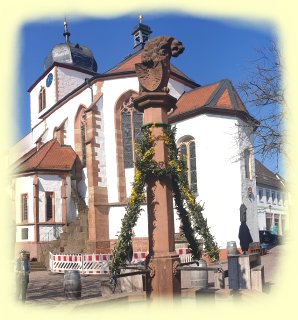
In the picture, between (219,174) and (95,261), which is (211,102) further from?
(95,261)

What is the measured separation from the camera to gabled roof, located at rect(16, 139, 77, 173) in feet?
90.9

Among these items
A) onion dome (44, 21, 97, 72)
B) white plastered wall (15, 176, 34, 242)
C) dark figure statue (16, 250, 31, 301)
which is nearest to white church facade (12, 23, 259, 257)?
white plastered wall (15, 176, 34, 242)

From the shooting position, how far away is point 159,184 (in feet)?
25.0

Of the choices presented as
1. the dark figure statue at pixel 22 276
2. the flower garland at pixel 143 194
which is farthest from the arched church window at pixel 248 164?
the flower garland at pixel 143 194

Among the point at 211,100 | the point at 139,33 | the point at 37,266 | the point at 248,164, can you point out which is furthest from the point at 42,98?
the point at 248,164

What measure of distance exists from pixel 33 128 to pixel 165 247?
34485 mm

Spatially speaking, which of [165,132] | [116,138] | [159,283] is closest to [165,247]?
[159,283]

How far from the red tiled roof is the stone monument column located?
15.1 metres

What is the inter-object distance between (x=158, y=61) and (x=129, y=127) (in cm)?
1827

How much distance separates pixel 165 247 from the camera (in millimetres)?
7391

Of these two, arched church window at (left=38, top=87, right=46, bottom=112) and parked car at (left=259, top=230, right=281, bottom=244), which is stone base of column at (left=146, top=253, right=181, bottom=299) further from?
arched church window at (left=38, top=87, right=46, bottom=112)

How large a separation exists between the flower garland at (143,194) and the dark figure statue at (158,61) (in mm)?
762

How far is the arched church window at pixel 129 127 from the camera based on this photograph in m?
25.8

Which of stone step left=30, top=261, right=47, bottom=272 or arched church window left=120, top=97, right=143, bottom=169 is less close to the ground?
arched church window left=120, top=97, right=143, bottom=169
